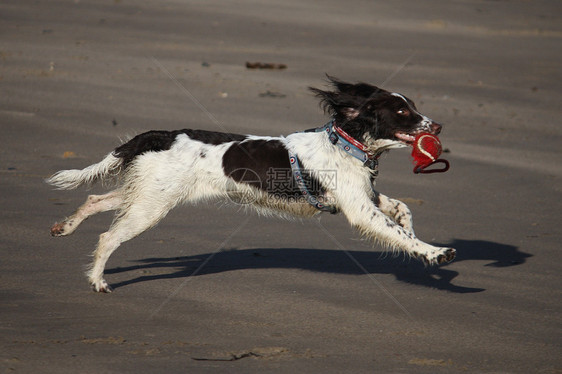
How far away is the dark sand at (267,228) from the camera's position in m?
4.47

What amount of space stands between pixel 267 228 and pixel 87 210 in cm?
188

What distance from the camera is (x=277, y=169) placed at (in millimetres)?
5723

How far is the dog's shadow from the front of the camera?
5.93m

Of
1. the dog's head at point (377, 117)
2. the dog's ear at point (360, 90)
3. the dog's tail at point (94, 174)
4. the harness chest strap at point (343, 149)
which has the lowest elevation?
the dog's tail at point (94, 174)

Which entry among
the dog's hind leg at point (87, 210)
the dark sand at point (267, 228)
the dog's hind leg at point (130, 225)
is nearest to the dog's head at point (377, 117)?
the dark sand at point (267, 228)

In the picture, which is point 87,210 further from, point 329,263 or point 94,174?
point 329,263

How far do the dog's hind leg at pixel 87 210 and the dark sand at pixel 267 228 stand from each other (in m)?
0.27

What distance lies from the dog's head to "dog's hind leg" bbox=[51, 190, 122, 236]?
176 cm

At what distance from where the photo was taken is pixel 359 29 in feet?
57.4

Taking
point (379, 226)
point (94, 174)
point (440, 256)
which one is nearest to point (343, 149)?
point (379, 226)

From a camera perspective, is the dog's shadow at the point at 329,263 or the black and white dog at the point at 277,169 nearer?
the black and white dog at the point at 277,169

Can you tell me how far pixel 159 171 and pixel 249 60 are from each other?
28.5 ft

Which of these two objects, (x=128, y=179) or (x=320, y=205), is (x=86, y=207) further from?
(x=320, y=205)

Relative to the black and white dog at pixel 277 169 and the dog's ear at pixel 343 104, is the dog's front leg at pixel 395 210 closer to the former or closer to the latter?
the black and white dog at pixel 277 169
